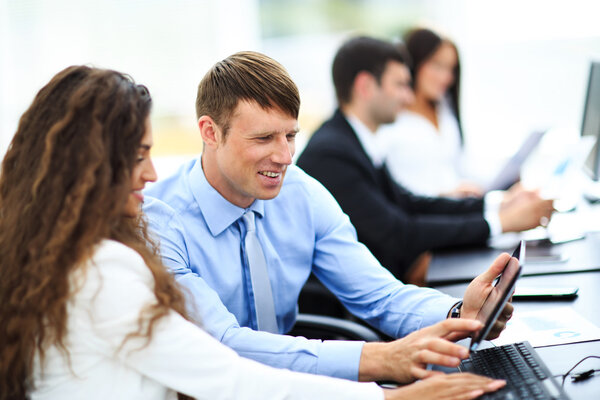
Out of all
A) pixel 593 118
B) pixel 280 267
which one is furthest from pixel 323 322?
pixel 593 118

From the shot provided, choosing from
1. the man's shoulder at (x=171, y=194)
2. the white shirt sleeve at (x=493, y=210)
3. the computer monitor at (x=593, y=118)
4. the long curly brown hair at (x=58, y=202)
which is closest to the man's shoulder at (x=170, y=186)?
the man's shoulder at (x=171, y=194)

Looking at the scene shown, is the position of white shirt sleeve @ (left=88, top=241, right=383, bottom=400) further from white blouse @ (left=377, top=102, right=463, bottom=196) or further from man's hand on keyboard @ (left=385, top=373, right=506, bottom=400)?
white blouse @ (left=377, top=102, right=463, bottom=196)

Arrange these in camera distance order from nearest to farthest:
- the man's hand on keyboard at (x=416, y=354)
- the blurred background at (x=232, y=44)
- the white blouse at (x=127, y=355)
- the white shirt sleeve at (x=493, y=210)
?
the white blouse at (x=127, y=355)
the man's hand on keyboard at (x=416, y=354)
the white shirt sleeve at (x=493, y=210)
the blurred background at (x=232, y=44)

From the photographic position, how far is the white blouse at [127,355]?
0.98 metres

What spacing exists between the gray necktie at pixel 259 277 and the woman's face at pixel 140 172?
1.36 ft

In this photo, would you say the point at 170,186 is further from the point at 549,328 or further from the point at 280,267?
the point at 549,328

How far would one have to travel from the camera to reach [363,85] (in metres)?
2.66

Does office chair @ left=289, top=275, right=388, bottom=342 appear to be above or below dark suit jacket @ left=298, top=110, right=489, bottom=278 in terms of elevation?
below

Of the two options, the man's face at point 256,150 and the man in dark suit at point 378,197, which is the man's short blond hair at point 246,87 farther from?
the man in dark suit at point 378,197

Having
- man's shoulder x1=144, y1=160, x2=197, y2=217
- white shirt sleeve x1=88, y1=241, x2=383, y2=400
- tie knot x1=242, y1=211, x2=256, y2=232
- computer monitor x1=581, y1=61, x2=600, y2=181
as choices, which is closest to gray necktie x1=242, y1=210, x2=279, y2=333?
tie knot x1=242, y1=211, x2=256, y2=232

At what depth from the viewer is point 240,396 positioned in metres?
1.03

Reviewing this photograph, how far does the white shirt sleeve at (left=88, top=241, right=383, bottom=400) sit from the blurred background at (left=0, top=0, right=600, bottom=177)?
323 centimetres

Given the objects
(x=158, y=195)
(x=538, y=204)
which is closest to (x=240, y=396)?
(x=158, y=195)

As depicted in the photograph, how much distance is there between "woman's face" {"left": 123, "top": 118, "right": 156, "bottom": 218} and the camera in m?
1.08
